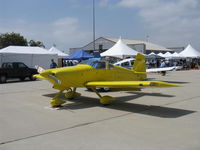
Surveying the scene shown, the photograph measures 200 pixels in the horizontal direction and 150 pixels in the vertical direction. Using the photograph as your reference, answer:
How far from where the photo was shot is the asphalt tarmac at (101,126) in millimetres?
4453

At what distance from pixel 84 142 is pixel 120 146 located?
755 millimetres

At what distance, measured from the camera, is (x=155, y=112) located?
23.6 feet

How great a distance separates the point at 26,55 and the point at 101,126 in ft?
65.5

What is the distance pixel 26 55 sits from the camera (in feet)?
77.9

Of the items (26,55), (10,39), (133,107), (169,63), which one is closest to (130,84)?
(133,107)

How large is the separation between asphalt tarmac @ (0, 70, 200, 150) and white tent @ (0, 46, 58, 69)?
1422cm

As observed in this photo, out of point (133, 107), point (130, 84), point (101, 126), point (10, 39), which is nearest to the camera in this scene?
point (101, 126)

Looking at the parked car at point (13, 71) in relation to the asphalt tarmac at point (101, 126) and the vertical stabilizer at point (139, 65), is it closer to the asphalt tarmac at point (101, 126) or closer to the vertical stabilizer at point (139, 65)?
the asphalt tarmac at point (101, 126)

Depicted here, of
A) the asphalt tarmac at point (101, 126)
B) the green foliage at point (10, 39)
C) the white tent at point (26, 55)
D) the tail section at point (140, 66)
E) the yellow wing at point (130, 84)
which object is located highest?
the green foliage at point (10, 39)

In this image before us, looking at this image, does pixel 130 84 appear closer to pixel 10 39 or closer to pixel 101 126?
pixel 101 126

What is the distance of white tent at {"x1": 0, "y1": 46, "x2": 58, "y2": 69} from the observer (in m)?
21.7

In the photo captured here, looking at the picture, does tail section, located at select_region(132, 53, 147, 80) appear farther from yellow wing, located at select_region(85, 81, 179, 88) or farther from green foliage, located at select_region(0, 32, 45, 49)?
green foliage, located at select_region(0, 32, 45, 49)

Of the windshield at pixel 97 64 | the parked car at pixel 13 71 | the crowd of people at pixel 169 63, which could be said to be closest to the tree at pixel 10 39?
the crowd of people at pixel 169 63

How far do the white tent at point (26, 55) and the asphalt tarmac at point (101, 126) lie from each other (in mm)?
14223
